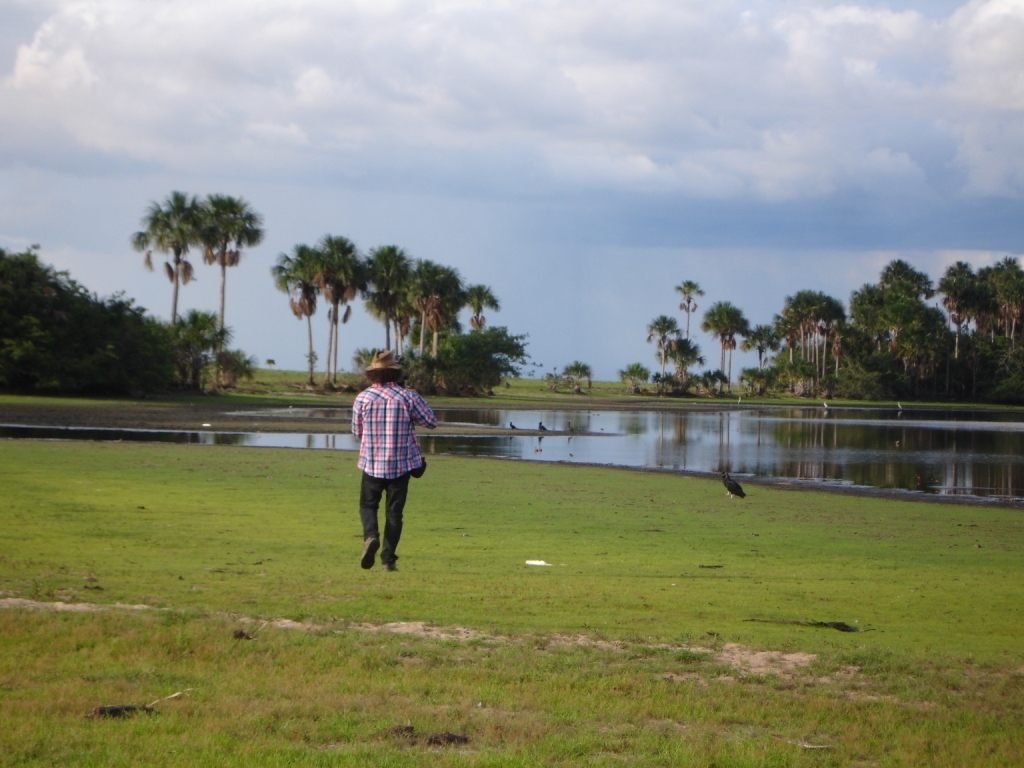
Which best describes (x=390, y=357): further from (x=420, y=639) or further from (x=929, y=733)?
(x=929, y=733)

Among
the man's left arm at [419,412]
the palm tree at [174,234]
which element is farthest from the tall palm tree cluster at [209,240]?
the man's left arm at [419,412]

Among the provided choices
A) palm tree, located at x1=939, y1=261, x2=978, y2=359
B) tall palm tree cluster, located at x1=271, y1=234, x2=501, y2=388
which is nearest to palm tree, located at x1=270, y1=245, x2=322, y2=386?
tall palm tree cluster, located at x1=271, y1=234, x2=501, y2=388

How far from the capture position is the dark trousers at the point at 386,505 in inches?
396

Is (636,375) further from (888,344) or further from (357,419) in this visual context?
(357,419)

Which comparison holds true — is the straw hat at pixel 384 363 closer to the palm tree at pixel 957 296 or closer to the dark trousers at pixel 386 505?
the dark trousers at pixel 386 505

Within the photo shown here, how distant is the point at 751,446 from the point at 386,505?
35.5m

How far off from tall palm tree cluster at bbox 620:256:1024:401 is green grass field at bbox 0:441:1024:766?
106148mm

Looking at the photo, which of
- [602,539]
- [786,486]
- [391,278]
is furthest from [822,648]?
[391,278]

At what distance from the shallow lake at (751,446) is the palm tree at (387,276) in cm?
2901

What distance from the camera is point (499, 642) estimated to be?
7633mm

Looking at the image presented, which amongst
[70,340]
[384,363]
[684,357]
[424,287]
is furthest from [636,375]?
[384,363]

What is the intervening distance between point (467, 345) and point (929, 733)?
86.4 meters

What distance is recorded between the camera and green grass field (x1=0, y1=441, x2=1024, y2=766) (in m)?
5.36

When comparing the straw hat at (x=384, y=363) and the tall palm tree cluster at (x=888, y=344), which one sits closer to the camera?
the straw hat at (x=384, y=363)
